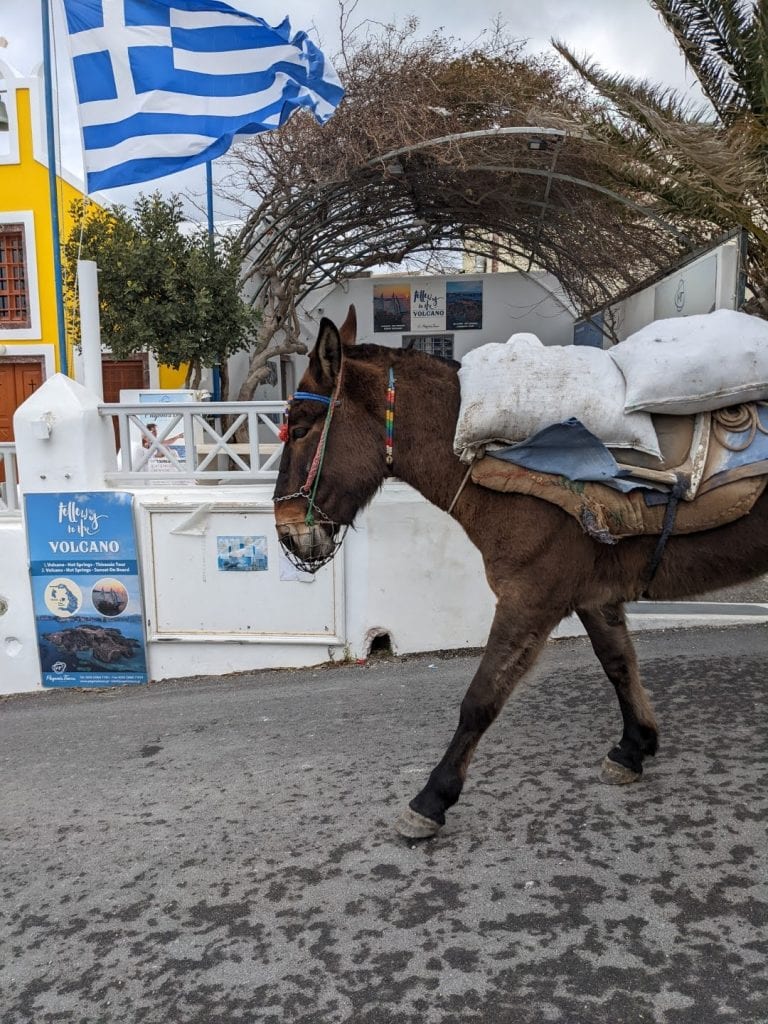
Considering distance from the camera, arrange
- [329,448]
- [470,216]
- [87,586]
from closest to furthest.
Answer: [329,448], [87,586], [470,216]

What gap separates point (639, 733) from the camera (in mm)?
3449

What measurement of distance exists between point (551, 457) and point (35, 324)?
52.3ft

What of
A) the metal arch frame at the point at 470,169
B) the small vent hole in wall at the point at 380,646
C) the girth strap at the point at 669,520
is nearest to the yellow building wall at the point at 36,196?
the metal arch frame at the point at 470,169

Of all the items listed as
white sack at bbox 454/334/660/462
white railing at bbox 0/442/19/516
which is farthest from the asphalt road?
white railing at bbox 0/442/19/516

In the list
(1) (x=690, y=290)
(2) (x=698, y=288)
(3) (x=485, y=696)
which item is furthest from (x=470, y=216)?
(3) (x=485, y=696)

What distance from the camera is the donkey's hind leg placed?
3396mm

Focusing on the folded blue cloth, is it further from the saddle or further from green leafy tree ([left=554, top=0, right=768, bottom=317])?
green leafy tree ([left=554, top=0, right=768, bottom=317])

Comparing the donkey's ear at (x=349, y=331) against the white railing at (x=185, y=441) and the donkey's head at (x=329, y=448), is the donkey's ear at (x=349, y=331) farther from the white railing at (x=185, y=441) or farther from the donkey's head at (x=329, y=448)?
the white railing at (x=185, y=441)

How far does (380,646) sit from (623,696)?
3.01 metres

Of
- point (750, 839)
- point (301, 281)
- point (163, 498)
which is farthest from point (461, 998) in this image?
point (301, 281)

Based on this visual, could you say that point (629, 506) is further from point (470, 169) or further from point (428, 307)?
point (428, 307)

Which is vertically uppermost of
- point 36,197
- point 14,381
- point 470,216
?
point 36,197

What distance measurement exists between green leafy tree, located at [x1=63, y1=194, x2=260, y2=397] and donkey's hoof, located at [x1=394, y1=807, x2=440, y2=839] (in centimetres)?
970

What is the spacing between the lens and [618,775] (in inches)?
133
